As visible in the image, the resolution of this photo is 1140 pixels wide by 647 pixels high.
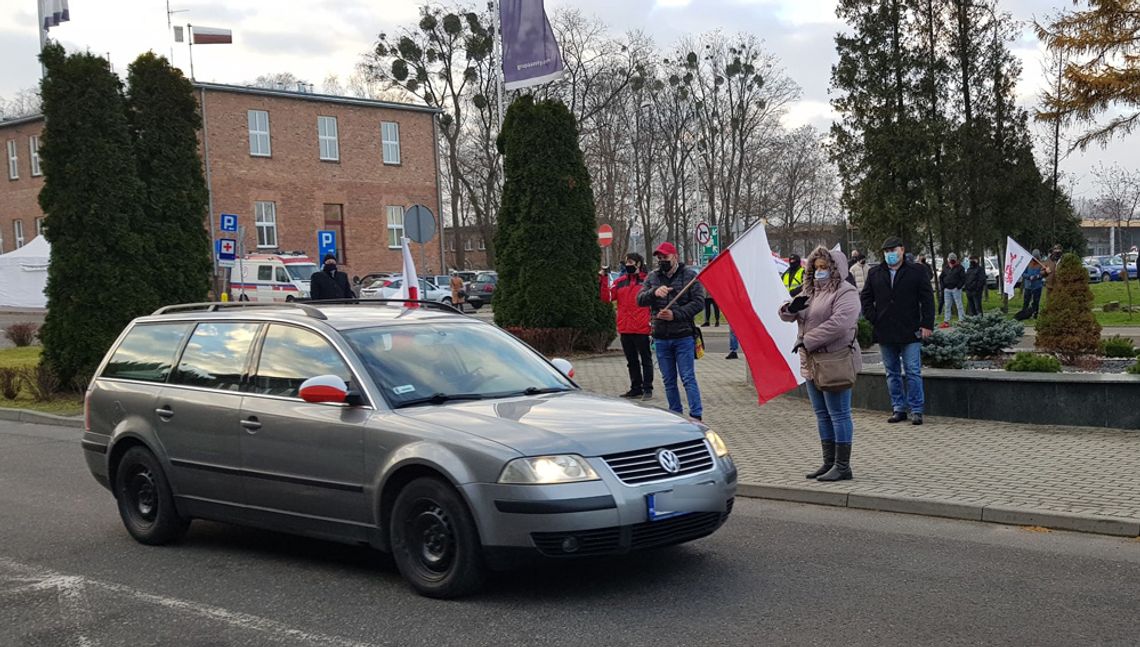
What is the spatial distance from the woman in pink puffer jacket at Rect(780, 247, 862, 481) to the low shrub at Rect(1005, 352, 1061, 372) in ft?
12.2

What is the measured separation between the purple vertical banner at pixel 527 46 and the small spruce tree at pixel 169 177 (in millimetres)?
5922

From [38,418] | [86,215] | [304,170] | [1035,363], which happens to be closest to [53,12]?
[86,215]

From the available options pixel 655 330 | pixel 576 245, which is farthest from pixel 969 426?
pixel 576 245

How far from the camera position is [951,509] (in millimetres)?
7969

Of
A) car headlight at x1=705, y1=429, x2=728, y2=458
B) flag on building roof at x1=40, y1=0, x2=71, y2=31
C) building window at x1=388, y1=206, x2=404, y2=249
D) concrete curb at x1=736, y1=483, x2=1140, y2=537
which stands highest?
flag on building roof at x1=40, y1=0, x2=71, y2=31

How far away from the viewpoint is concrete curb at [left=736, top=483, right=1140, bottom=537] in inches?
289

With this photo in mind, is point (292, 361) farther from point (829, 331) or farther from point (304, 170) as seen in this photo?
point (304, 170)

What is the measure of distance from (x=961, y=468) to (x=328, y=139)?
49196 millimetres

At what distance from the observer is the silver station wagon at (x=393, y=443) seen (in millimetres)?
5871

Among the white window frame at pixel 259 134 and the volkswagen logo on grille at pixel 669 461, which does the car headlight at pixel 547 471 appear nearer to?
the volkswagen logo on grille at pixel 669 461

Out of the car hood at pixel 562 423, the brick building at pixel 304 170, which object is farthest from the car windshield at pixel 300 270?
the car hood at pixel 562 423

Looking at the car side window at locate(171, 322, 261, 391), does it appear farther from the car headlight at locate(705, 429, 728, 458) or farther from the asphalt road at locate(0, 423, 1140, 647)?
the car headlight at locate(705, 429, 728, 458)

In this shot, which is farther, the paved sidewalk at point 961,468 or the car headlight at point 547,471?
the paved sidewalk at point 961,468

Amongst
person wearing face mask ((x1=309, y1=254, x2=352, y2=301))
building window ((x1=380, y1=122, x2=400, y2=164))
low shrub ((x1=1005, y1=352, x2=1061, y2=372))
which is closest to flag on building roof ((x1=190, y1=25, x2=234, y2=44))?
building window ((x1=380, y1=122, x2=400, y2=164))
